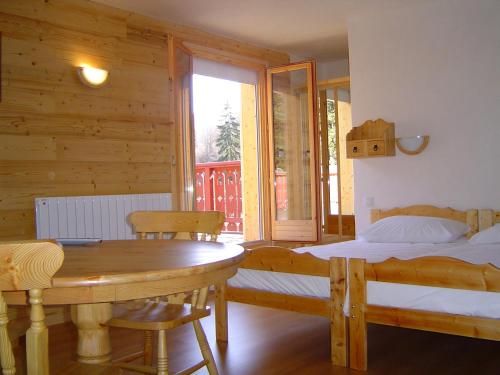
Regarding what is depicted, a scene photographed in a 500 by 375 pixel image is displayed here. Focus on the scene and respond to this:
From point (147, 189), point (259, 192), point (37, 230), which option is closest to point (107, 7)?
point (147, 189)

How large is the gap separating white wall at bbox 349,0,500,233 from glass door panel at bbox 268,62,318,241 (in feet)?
2.34

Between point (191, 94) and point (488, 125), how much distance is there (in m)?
2.50

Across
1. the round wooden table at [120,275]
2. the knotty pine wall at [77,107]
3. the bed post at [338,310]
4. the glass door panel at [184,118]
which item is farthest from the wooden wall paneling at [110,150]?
the bed post at [338,310]

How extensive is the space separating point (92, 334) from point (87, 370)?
1.63ft

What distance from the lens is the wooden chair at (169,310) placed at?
6.60 feet

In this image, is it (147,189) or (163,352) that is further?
(147,189)

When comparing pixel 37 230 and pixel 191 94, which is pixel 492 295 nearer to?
pixel 37 230


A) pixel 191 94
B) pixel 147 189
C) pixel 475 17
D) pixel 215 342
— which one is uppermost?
pixel 475 17

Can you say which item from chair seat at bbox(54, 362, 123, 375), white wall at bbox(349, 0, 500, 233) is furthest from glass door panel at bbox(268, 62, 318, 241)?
chair seat at bbox(54, 362, 123, 375)

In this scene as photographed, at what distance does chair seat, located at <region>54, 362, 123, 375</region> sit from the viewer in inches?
58.5

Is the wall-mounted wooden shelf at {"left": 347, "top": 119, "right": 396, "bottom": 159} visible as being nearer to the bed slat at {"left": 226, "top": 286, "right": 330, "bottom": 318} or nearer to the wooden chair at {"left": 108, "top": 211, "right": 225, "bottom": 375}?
the bed slat at {"left": 226, "top": 286, "right": 330, "bottom": 318}

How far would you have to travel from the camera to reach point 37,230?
147 inches

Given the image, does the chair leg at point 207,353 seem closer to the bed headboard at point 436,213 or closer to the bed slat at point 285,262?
the bed slat at point 285,262

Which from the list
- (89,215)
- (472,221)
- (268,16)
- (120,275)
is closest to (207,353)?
(120,275)
